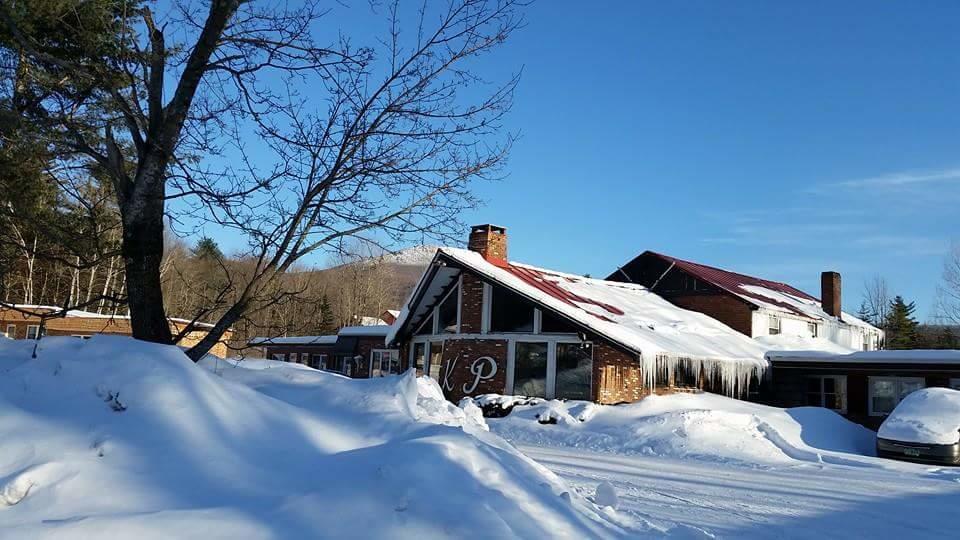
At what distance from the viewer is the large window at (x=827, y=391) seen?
23016 millimetres

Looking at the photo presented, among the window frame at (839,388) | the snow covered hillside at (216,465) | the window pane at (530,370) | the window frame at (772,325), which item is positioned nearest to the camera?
the snow covered hillside at (216,465)

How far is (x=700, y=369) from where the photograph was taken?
2120 cm

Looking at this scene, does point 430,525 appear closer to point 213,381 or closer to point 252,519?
point 252,519

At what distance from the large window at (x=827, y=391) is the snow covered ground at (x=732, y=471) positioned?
348cm

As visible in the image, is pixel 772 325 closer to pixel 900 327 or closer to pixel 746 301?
pixel 746 301

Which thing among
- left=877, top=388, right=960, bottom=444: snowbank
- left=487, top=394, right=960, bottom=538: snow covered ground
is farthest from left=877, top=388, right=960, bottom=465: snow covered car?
left=487, top=394, right=960, bottom=538: snow covered ground

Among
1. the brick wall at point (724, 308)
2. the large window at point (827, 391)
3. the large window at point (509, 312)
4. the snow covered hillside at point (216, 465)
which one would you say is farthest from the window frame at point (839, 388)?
the snow covered hillside at point (216, 465)

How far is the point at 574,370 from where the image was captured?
2041 centimetres

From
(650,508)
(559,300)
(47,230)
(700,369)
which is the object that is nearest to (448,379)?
(559,300)

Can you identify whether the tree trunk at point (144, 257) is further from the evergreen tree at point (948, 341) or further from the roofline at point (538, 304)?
the evergreen tree at point (948, 341)

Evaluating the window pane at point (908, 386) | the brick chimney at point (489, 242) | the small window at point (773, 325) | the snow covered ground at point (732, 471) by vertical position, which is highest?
the brick chimney at point (489, 242)

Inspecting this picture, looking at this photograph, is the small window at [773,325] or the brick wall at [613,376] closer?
the brick wall at [613,376]

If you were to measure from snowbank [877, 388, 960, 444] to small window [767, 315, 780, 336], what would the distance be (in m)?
10.8

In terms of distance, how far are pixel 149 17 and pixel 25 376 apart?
3523 millimetres
